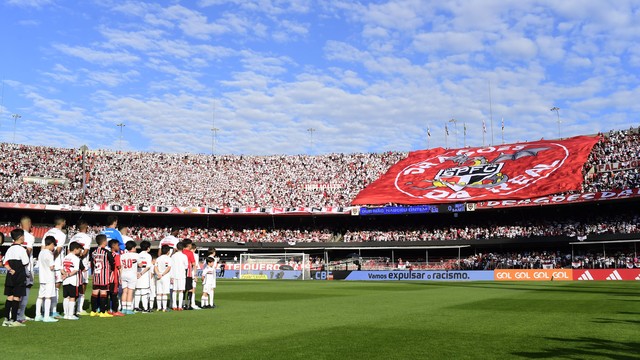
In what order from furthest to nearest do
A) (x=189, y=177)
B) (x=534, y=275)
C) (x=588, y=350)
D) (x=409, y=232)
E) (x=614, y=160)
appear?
1. (x=189, y=177)
2. (x=409, y=232)
3. (x=614, y=160)
4. (x=534, y=275)
5. (x=588, y=350)

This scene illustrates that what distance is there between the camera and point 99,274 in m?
14.1

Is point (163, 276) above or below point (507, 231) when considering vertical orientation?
below

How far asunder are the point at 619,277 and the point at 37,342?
4355 cm

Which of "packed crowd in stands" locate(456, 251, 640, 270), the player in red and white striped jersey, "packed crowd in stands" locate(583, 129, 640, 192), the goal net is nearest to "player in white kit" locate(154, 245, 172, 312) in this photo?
the player in red and white striped jersey

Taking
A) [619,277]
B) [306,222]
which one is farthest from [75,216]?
[619,277]

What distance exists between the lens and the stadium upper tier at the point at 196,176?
2579 inches

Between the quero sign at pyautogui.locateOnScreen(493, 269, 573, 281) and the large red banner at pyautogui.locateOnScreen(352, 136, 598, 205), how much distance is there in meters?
12.8

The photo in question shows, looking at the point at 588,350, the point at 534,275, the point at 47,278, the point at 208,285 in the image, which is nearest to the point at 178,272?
the point at 208,285

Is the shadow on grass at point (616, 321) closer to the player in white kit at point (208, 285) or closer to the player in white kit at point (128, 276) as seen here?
the player in white kit at point (208, 285)

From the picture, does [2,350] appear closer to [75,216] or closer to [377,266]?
[377,266]

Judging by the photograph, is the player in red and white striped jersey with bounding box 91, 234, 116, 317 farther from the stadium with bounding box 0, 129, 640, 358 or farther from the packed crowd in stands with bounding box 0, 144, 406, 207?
the packed crowd in stands with bounding box 0, 144, 406, 207

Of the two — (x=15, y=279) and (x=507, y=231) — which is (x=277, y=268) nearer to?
→ (x=507, y=231)

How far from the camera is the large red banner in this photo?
59281 mm

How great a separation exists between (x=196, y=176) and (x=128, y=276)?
6309 centimetres
